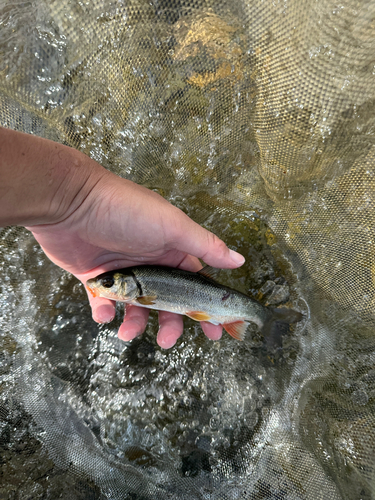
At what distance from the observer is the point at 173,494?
2.29 metres

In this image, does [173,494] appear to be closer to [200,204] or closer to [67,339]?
[67,339]

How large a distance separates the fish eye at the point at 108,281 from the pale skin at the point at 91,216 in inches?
9.4

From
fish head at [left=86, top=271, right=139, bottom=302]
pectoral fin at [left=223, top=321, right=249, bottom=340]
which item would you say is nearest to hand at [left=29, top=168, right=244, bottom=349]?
fish head at [left=86, top=271, right=139, bottom=302]

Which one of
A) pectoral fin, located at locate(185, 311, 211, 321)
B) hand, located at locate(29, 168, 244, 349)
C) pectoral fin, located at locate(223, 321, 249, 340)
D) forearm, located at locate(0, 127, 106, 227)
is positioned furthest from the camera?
pectoral fin, located at locate(223, 321, 249, 340)

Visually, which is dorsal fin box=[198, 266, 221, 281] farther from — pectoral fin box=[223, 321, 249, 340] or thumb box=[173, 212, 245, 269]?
pectoral fin box=[223, 321, 249, 340]

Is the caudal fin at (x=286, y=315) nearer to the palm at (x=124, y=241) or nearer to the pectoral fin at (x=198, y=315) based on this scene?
the palm at (x=124, y=241)

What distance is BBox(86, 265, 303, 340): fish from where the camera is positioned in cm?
200

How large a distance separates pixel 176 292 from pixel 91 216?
2.70 feet

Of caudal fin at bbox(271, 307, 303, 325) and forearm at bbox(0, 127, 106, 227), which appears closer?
forearm at bbox(0, 127, 106, 227)

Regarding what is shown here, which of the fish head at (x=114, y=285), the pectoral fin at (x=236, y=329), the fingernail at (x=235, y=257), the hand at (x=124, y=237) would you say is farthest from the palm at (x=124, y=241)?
the fingernail at (x=235, y=257)

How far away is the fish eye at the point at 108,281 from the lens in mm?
1965

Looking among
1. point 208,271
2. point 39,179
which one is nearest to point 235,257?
point 208,271

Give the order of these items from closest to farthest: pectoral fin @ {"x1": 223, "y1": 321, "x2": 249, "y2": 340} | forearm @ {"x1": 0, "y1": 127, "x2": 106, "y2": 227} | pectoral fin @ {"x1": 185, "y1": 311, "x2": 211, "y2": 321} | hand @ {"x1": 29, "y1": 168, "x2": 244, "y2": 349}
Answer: forearm @ {"x1": 0, "y1": 127, "x2": 106, "y2": 227} < hand @ {"x1": 29, "y1": 168, "x2": 244, "y2": 349} < pectoral fin @ {"x1": 185, "y1": 311, "x2": 211, "y2": 321} < pectoral fin @ {"x1": 223, "y1": 321, "x2": 249, "y2": 340}

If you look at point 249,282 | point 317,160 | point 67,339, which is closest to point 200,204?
point 249,282
